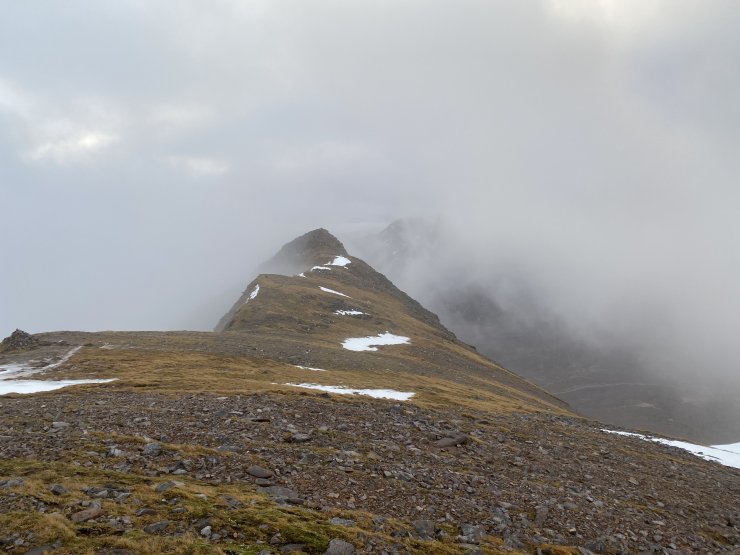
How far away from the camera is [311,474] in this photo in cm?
1833

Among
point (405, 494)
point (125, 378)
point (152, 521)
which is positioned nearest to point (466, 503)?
point (405, 494)

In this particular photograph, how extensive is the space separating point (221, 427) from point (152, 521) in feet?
34.1

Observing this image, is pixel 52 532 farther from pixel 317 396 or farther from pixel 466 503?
pixel 317 396

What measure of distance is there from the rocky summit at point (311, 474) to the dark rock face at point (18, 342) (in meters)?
5.25

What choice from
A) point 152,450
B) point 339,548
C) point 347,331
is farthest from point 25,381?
point 347,331

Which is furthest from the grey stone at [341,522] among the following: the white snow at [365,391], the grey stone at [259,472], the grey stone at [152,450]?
the white snow at [365,391]

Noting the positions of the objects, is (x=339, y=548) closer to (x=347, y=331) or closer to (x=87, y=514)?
(x=87, y=514)

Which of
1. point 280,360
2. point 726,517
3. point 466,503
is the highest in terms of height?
point 280,360

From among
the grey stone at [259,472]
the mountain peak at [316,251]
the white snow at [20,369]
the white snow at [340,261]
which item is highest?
the mountain peak at [316,251]

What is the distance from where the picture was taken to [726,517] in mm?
23578

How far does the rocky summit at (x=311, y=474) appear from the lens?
42.1 feet

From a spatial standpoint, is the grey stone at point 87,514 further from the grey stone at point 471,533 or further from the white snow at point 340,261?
the white snow at point 340,261

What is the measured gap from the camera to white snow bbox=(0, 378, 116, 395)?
3306 centimetres

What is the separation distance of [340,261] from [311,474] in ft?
468
